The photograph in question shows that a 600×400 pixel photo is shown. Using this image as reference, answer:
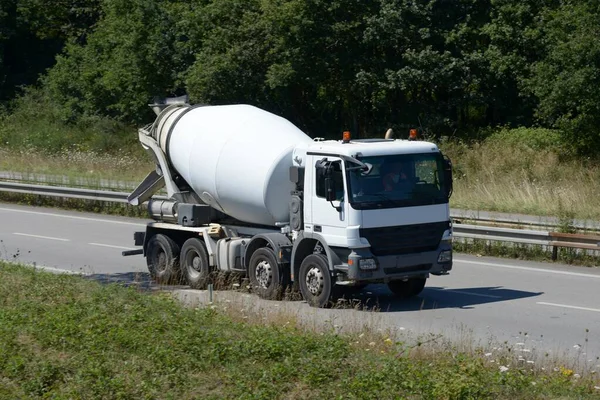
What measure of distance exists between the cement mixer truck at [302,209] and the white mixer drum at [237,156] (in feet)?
0.06

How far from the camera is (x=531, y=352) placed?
1030 centimetres

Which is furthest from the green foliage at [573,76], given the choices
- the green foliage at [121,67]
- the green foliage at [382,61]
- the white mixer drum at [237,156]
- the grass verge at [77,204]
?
the green foliage at [121,67]

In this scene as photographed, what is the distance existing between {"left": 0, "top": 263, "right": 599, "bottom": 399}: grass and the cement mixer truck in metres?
2.65

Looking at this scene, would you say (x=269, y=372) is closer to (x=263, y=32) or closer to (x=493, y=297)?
(x=493, y=297)

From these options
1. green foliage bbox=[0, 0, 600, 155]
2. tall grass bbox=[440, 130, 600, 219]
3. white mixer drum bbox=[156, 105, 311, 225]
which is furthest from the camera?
green foliage bbox=[0, 0, 600, 155]

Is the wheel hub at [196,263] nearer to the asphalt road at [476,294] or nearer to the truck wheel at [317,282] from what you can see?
the asphalt road at [476,294]

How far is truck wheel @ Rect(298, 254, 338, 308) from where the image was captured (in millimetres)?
13766

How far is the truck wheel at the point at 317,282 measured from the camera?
45.2ft

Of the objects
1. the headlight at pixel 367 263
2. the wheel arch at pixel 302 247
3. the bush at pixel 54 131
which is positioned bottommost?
the headlight at pixel 367 263

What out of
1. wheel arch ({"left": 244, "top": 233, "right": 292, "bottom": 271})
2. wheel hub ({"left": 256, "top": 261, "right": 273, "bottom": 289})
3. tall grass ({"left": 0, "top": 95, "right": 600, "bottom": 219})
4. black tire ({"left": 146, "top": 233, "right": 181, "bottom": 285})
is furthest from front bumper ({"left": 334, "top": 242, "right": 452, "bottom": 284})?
tall grass ({"left": 0, "top": 95, "right": 600, "bottom": 219})

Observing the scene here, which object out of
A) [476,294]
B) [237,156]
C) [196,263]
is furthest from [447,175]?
[196,263]

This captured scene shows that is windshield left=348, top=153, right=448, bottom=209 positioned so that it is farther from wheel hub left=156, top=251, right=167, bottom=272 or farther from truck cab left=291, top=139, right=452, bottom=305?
wheel hub left=156, top=251, right=167, bottom=272

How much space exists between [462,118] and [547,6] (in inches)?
239

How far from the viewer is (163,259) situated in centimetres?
1677
